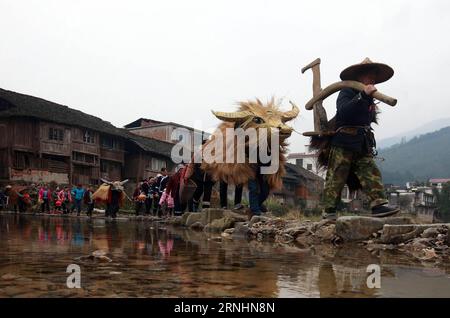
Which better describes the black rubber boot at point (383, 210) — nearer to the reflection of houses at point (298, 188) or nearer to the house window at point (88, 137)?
the house window at point (88, 137)

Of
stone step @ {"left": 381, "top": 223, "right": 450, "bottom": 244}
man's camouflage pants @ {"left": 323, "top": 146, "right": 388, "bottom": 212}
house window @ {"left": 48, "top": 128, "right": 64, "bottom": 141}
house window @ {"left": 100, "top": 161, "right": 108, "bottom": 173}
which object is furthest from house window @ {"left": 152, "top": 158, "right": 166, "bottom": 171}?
stone step @ {"left": 381, "top": 223, "right": 450, "bottom": 244}

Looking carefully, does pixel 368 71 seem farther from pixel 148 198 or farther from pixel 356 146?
pixel 148 198

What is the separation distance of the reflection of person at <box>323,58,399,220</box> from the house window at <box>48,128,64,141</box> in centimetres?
2790

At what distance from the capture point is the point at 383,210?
5.55 metres

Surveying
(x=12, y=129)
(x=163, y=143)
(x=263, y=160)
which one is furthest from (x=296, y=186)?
(x=263, y=160)

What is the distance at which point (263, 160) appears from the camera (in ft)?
26.8

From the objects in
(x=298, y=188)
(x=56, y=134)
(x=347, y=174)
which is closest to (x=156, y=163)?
(x=56, y=134)

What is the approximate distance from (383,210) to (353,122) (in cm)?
113

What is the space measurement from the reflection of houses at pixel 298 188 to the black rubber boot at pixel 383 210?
3888cm

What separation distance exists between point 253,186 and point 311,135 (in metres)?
2.09

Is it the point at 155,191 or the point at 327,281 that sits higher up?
the point at 155,191

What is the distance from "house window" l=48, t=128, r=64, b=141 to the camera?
101 feet

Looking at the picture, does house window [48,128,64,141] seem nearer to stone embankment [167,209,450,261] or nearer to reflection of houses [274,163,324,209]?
reflection of houses [274,163,324,209]
